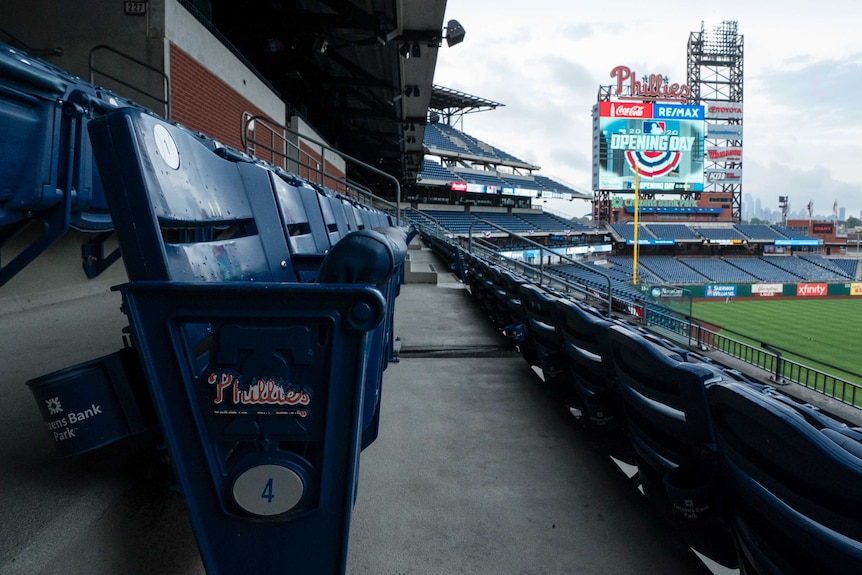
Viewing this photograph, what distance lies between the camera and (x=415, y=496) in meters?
1.46

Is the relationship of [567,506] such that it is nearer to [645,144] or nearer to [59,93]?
[59,93]

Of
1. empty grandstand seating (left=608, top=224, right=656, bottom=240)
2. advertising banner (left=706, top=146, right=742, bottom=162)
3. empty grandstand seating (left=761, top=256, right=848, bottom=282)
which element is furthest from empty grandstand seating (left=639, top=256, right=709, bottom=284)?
advertising banner (left=706, top=146, right=742, bottom=162)

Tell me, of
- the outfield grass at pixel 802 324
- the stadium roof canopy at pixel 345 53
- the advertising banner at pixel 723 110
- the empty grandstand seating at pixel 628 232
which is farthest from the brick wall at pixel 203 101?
the advertising banner at pixel 723 110

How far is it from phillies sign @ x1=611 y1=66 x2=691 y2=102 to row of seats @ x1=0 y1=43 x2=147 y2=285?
37.0 m

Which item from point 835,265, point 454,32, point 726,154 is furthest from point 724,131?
point 454,32

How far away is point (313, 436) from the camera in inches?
31.3

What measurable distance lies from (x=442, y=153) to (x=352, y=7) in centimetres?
2687

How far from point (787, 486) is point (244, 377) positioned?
0.87 meters

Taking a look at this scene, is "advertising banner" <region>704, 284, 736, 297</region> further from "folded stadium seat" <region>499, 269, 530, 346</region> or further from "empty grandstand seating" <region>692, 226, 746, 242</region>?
"folded stadium seat" <region>499, 269, 530, 346</region>

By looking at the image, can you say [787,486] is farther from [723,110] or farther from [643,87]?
[723,110]

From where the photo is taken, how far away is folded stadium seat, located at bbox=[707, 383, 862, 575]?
75cm

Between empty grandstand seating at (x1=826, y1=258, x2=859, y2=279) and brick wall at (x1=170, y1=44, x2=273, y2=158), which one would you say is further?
empty grandstand seating at (x1=826, y1=258, x2=859, y2=279)

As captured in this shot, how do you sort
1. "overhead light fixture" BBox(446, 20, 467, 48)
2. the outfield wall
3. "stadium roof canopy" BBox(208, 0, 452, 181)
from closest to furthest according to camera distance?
"stadium roof canopy" BBox(208, 0, 452, 181) → "overhead light fixture" BBox(446, 20, 467, 48) → the outfield wall

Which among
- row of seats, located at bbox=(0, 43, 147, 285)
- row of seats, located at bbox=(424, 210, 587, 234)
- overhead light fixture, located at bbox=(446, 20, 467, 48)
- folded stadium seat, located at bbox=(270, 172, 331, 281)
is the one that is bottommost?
folded stadium seat, located at bbox=(270, 172, 331, 281)
